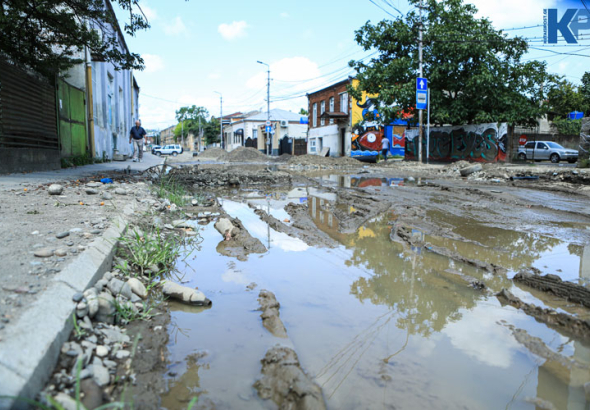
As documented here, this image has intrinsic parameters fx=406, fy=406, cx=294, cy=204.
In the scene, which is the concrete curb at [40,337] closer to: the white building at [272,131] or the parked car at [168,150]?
the white building at [272,131]

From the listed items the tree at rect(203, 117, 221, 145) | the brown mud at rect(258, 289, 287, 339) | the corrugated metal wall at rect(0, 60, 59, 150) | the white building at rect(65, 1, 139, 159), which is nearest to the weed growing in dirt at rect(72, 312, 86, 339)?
the brown mud at rect(258, 289, 287, 339)

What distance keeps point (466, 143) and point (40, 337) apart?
24.6m

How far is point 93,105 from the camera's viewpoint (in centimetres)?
1633

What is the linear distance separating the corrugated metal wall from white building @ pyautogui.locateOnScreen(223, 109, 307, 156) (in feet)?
115

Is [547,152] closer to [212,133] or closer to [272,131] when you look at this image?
[272,131]

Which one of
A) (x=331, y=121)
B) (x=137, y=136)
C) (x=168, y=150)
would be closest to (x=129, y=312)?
(x=137, y=136)

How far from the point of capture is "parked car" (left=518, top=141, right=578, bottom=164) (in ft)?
78.7

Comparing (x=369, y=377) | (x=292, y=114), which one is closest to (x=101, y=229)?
(x=369, y=377)

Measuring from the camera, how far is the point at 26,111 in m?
9.30

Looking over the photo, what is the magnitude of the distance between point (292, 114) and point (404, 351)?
61751 millimetres

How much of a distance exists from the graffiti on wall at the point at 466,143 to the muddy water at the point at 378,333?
18.9 metres

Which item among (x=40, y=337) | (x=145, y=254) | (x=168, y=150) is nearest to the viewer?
(x=40, y=337)

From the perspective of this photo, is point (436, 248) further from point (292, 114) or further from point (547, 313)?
point (292, 114)

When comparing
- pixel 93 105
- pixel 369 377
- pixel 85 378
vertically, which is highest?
pixel 93 105
